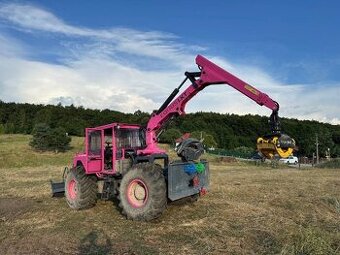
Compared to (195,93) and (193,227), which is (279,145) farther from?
(195,93)

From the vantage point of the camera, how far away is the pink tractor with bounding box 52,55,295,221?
11.0m

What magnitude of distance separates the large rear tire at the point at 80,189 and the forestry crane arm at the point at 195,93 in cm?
190

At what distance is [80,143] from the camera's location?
5919cm

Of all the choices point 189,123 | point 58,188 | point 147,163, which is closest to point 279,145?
point 147,163

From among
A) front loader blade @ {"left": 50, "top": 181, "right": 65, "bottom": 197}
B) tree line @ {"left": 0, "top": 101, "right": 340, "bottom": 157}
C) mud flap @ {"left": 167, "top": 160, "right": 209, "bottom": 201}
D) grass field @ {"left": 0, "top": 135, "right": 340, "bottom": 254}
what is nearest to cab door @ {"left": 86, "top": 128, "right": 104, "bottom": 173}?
grass field @ {"left": 0, "top": 135, "right": 340, "bottom": 254}

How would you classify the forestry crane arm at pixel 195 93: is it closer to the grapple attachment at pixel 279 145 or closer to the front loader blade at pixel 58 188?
the grapple attachment at pixel 279 145

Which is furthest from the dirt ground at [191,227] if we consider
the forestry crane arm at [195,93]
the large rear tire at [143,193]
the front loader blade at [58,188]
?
the forestry crane arm at [195,93]

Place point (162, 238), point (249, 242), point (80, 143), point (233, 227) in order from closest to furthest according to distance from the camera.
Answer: point (249, 242)
point (162, 238)
point (233, 227)
point (80, 143)

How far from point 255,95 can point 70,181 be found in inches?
240

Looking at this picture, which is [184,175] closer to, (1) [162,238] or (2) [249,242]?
(1) [162,238]

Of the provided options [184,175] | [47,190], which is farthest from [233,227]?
[47,190]

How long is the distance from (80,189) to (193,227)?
4.36 m

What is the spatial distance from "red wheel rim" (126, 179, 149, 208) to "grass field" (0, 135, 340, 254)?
1.87ft

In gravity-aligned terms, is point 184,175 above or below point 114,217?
above
